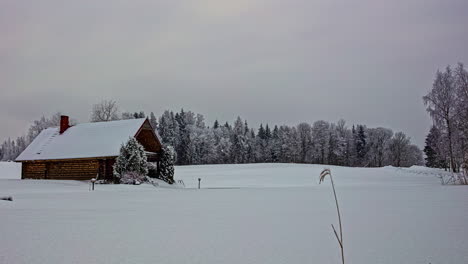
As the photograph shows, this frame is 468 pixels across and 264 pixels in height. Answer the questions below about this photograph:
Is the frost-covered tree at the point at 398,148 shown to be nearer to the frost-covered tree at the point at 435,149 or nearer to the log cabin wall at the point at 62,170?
the frost-covered tree at the point at 435,149

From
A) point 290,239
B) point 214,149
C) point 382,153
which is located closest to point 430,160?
point 382,153

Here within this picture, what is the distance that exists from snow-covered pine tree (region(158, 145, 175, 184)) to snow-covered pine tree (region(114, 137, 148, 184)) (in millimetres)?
3720

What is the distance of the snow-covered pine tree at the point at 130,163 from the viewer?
23719mm

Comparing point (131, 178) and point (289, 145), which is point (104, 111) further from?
point (289, 145)

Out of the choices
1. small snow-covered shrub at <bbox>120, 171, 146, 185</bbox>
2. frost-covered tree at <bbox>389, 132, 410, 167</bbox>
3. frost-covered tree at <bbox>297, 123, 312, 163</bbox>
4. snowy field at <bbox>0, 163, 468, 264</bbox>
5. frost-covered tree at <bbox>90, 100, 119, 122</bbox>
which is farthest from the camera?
frost-covered tree at <bbox>297, 123, 312, 163</bbox>

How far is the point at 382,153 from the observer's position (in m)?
76.5

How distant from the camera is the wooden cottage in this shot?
27000 mm

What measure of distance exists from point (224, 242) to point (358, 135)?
78532 mm

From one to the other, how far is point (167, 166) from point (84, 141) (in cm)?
730

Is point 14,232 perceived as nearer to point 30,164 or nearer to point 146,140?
point 146,140

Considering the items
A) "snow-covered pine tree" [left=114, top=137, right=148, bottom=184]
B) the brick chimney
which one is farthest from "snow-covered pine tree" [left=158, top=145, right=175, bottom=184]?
the brick chimney

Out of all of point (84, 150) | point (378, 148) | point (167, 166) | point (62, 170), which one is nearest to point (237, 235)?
point (167, 166)

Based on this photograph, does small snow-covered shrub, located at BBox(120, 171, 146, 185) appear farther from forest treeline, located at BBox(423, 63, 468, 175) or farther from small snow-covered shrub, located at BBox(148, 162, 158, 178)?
forest treeline, located at BBox(423, 63, 468, 175)

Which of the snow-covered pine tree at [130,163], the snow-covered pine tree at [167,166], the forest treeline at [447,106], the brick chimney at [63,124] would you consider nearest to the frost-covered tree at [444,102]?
the forest treeline at [447,106]
